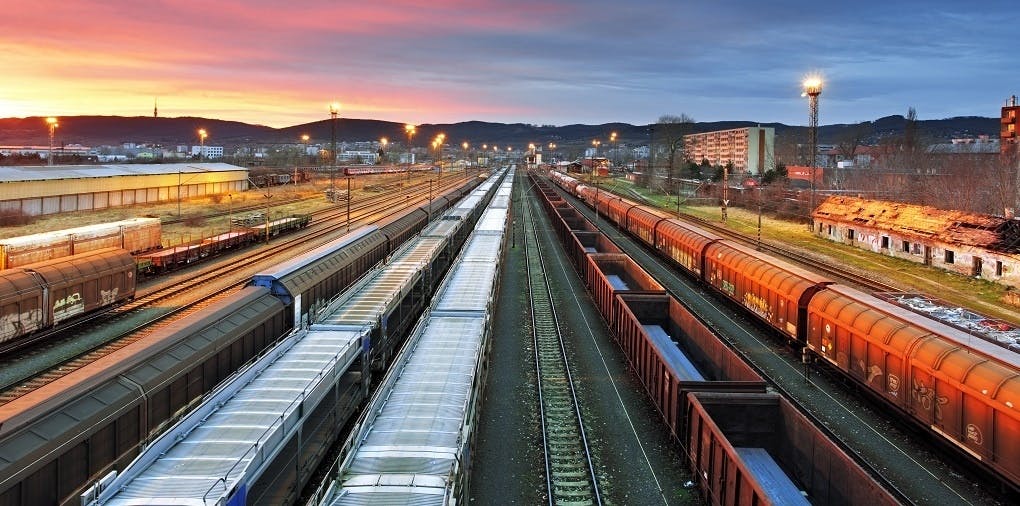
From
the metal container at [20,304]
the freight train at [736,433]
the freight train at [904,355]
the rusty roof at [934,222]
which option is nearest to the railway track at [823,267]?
the rusty roof at [934,222]

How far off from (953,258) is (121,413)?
4972 cm

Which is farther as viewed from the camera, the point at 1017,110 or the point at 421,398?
the point at 1017,110

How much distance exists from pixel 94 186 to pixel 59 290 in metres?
50.0

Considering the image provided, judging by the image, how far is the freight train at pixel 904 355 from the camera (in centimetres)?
1428

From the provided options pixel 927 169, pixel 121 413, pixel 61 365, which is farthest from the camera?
pixel 927 169

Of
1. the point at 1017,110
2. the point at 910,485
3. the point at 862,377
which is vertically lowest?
the point at 910,485

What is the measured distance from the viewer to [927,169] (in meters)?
98.9

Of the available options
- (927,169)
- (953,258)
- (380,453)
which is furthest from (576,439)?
(927,169)

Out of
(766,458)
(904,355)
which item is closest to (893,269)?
(904,355)

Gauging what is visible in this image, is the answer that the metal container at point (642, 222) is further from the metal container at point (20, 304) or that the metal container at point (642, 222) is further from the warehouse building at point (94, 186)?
the warehouse building at point (94, 186)

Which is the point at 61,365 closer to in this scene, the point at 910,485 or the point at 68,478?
the point at 68,478

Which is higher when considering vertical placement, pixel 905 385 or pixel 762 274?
pixel 762 274

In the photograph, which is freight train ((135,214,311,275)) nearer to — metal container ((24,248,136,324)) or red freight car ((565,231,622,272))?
metal container ((24,248,136,324))

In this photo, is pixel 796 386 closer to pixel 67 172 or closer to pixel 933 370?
pixel 933 370
